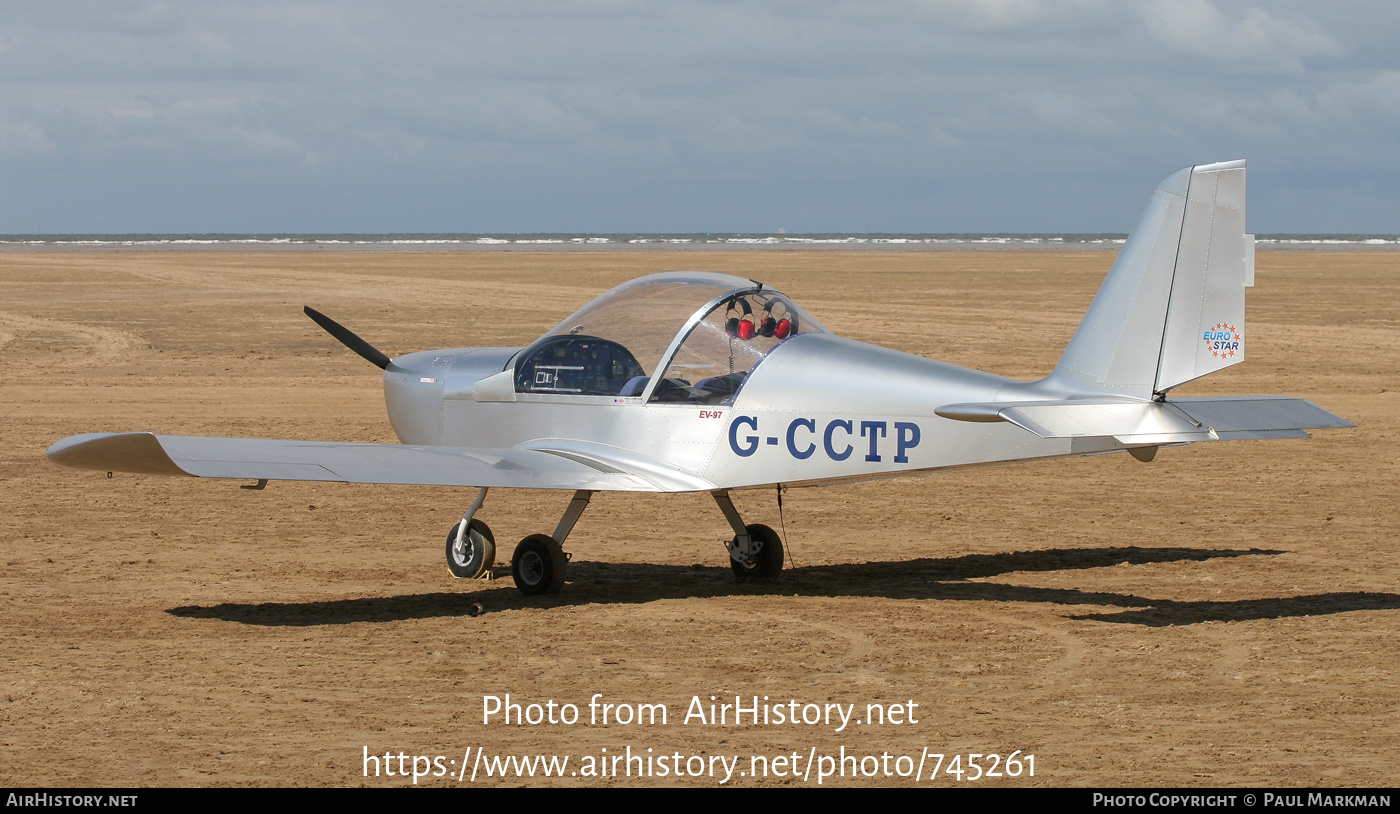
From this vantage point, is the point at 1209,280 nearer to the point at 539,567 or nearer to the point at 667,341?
the point at 667,341

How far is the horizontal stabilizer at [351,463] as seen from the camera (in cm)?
726

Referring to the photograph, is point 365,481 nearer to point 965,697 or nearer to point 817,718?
point 817,718

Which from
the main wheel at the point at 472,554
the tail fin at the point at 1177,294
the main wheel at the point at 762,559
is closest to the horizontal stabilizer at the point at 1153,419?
the tail fin at the point at 1177,294

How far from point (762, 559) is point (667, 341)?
5.95ft

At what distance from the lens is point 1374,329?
101ft

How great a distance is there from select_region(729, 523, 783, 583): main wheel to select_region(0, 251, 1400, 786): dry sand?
0.20m

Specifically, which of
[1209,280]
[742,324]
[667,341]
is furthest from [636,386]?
[1209,280]

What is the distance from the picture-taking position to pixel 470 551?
970cm

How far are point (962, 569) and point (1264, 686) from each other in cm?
335

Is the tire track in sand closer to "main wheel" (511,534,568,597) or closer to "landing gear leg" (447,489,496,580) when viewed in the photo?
"landing gear leg" (447,489,496,580)

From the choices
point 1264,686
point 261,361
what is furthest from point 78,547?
point 261,361

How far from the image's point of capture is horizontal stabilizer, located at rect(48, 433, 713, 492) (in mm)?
7262

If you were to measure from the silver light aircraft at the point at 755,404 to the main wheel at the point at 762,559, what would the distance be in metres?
0.01

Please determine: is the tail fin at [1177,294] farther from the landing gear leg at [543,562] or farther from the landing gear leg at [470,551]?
the landing gear leg at [470,551]
